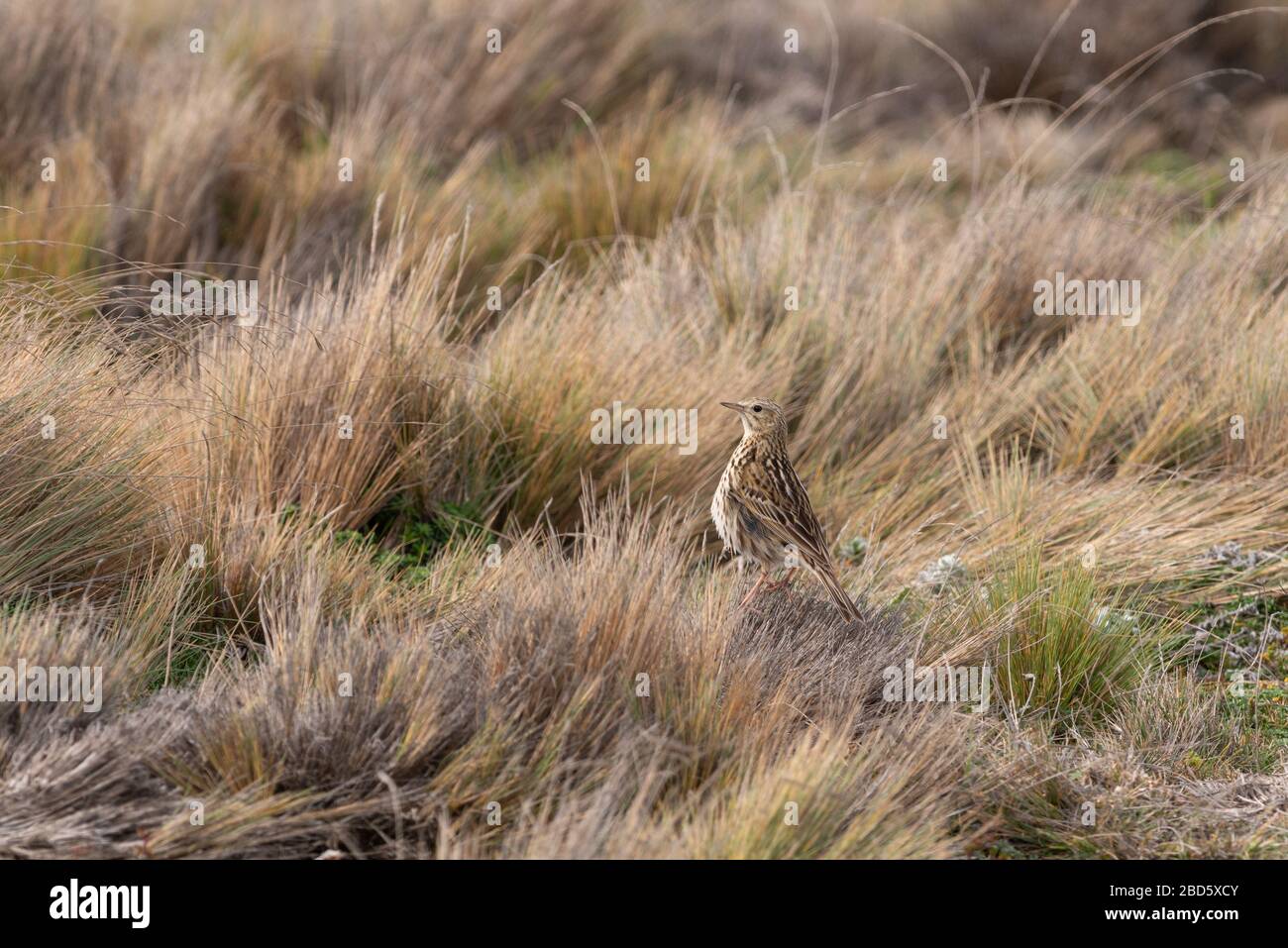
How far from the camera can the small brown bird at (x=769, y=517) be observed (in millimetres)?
4031

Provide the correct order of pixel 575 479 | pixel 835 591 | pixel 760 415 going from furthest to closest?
pixel 575 479, pixel 760 415, pixel 835 591

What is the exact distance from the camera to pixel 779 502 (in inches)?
160

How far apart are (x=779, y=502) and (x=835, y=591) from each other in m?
0.29

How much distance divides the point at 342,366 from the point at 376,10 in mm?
5431

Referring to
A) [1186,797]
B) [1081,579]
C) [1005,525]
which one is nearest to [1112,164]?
[1005,525]

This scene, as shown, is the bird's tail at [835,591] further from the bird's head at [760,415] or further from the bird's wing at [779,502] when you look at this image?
the bird's head at [760,415]

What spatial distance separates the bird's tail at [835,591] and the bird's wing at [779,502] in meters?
0.03

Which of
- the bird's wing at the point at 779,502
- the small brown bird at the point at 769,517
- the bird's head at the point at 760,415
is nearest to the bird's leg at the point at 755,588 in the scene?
the small brown bird at the point at 769,517

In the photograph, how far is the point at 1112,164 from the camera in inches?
338

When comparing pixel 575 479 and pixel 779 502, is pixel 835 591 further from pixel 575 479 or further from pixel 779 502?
pixel 575 479

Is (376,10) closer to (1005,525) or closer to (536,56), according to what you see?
(536,56)

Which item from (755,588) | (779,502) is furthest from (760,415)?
(755,588)

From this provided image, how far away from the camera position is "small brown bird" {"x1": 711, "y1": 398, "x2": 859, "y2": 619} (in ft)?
13.2

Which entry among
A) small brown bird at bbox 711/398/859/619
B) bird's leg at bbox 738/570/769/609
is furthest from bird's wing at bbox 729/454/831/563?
bird's leg at bbox 738/570/769/609
